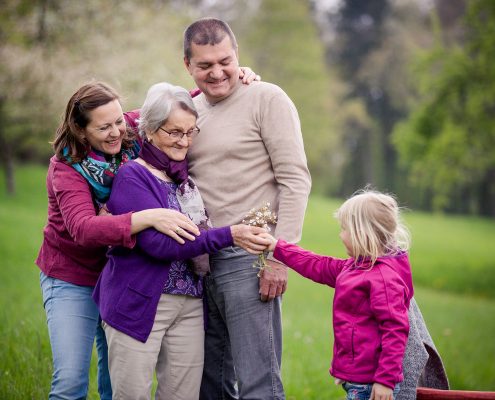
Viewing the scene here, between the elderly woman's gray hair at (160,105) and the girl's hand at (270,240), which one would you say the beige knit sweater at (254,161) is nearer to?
the girl's hand at (270,240)

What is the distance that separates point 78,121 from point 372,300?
1.99 meters

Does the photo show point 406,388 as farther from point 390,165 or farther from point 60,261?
point 390,165

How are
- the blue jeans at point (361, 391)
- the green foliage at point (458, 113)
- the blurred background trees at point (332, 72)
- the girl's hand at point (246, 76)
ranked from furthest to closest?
the blurred background trees at point (332, 72) < the green foliage at point (458, 113) < the girl's hand at point (246, 76) < the blue jeans at point (361, 391)

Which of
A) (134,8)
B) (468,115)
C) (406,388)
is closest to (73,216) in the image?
(406,388)

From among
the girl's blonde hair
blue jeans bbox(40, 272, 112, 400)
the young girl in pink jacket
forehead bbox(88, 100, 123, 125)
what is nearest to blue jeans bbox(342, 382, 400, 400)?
the young girl in pink jacket

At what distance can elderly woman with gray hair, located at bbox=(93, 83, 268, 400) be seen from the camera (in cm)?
365

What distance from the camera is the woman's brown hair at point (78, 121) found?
12.6 ft

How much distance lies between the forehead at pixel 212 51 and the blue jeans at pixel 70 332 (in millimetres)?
1599

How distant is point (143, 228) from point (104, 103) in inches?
32.8

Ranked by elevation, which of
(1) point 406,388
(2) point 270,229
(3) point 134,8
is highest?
(3) point 134,8

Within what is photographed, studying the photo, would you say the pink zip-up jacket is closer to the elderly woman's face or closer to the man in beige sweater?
the man in beige sweater

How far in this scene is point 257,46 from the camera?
36219 mm

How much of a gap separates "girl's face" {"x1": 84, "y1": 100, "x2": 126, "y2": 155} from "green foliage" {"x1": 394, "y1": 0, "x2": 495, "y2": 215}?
14.2 meters

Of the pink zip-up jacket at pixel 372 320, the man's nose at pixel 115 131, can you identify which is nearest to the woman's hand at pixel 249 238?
the pink zip-up jacket at pixel 372 320
